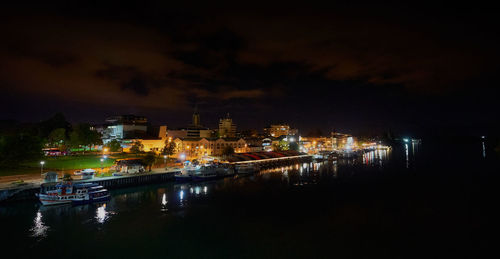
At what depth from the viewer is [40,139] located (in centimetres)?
3588

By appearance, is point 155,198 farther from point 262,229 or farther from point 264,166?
point 264,166

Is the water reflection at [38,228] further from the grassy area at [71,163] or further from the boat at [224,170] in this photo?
the boat at [224,170]

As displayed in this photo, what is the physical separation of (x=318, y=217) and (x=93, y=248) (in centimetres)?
1582

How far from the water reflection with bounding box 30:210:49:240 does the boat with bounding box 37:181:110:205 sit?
3.16 m

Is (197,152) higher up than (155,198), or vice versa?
(197,152)

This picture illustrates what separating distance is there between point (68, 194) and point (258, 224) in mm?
17752

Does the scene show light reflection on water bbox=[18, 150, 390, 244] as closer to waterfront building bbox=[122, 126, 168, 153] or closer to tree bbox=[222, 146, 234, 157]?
tree bbox=[222, 146, 234, 157]

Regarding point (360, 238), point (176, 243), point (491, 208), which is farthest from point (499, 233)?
point (176, 243)

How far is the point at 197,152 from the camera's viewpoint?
61.1m

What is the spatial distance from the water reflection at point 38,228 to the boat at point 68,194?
3.16 m

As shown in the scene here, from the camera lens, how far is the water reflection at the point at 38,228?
56.4 feet

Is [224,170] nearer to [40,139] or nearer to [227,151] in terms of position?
[227,151]

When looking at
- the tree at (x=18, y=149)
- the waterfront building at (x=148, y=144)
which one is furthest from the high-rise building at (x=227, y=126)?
the tree at (x=18, y=149)

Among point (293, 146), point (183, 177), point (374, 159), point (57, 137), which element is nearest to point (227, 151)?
point (183, 177)
